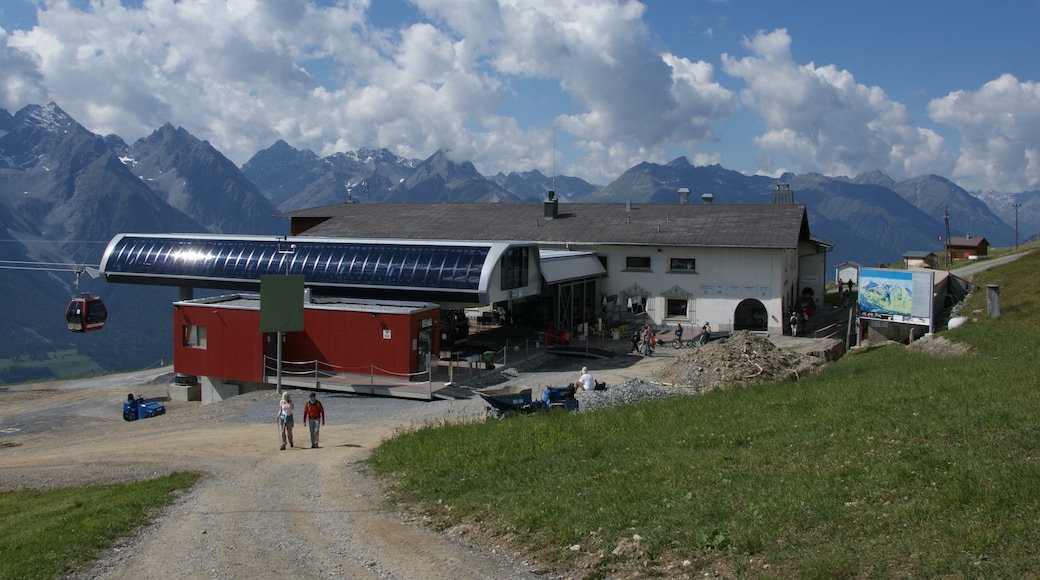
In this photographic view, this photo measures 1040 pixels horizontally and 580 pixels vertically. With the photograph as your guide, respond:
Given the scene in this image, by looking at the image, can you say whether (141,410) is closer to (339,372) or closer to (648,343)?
(339,372)

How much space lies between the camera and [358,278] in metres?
36.3

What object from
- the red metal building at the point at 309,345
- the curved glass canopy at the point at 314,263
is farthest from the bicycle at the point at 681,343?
the red metal building at the point at 309,345

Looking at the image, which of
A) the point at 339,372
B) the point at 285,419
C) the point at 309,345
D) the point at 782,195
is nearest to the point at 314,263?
the point at 309,345

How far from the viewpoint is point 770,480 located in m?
11.1

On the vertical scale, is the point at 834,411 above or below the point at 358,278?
below

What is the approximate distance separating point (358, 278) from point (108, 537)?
79.5ft

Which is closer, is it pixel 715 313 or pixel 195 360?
pixel 195 360

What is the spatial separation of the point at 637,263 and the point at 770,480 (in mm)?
34008

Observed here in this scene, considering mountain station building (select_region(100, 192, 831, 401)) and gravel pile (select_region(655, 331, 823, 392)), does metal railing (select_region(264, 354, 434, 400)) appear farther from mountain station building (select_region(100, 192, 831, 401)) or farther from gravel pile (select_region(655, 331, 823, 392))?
gravel pile (select_region(655, 331, 823, 392))

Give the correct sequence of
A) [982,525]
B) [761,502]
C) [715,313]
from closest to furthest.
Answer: [982,525]
[761,502]
[715,313]

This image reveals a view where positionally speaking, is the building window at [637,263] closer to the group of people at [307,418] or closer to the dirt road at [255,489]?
the dirt road at [255,489]

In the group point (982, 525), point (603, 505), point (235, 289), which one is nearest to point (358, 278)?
point (235, 289)

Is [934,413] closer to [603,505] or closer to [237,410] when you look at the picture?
[603,505]

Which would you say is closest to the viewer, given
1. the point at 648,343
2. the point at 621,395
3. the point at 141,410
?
the point at 621,395
